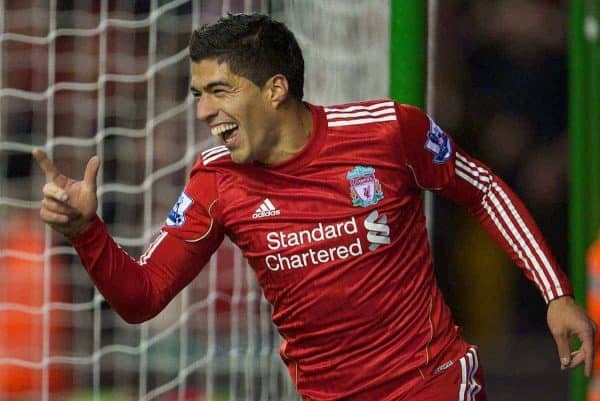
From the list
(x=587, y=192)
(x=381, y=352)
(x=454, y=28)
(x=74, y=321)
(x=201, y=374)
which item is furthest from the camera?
(x=454, y=28)

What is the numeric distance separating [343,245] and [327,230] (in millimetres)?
56

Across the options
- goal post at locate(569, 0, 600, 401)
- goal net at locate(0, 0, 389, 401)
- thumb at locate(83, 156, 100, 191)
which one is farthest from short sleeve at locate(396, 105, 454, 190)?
goal net at locate(0, 0, 389, 401)

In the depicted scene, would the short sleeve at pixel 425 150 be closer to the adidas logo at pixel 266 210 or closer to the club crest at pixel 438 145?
the club crest at pixel 438 145

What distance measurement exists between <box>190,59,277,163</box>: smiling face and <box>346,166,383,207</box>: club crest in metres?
0.25

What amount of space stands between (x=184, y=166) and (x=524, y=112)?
344cm

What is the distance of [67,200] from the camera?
12.1ft

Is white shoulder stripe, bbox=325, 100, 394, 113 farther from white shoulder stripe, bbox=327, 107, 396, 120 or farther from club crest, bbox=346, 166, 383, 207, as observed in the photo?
club crest, bbox=346, 166, 383, 207

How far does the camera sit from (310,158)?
4066 millimetres

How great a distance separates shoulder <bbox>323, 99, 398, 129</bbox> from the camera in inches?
161

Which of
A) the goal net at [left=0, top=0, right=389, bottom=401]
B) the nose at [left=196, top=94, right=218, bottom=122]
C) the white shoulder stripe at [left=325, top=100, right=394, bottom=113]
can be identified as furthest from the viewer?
the goal net at [left=0, top=0, right=389, bottom=401]

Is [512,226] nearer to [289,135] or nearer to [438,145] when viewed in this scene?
[438,145]

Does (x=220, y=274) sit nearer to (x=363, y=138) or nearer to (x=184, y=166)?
(x=184, y=166)

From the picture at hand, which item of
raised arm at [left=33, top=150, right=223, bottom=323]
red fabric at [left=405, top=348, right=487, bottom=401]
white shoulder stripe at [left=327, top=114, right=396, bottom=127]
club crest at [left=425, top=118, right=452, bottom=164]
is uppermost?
white shoulder stripe at [left=327, top=114, right=396, bottom=127]

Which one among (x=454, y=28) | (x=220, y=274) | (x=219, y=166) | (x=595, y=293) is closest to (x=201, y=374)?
(x=220, y=274)
